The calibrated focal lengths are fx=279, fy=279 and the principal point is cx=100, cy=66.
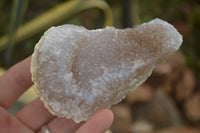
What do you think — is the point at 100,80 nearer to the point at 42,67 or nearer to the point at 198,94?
Result: the point at 42,67

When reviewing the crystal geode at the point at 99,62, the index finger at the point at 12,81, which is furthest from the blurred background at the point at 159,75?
the crystal geode at the point at 99,62

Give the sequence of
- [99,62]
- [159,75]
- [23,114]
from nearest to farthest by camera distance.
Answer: [99,62], [23,114], [159,75]

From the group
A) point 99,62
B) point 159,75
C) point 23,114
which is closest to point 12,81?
point 23,114

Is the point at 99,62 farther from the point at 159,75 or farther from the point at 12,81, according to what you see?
the point at 159,75

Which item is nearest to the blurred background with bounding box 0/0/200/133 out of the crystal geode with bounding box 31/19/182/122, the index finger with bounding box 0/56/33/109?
the index finger with bounding box 0/56/33/109

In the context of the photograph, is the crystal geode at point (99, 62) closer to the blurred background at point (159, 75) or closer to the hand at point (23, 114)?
the hand at point (23, 114)

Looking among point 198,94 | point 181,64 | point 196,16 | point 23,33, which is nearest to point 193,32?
point 196,16
